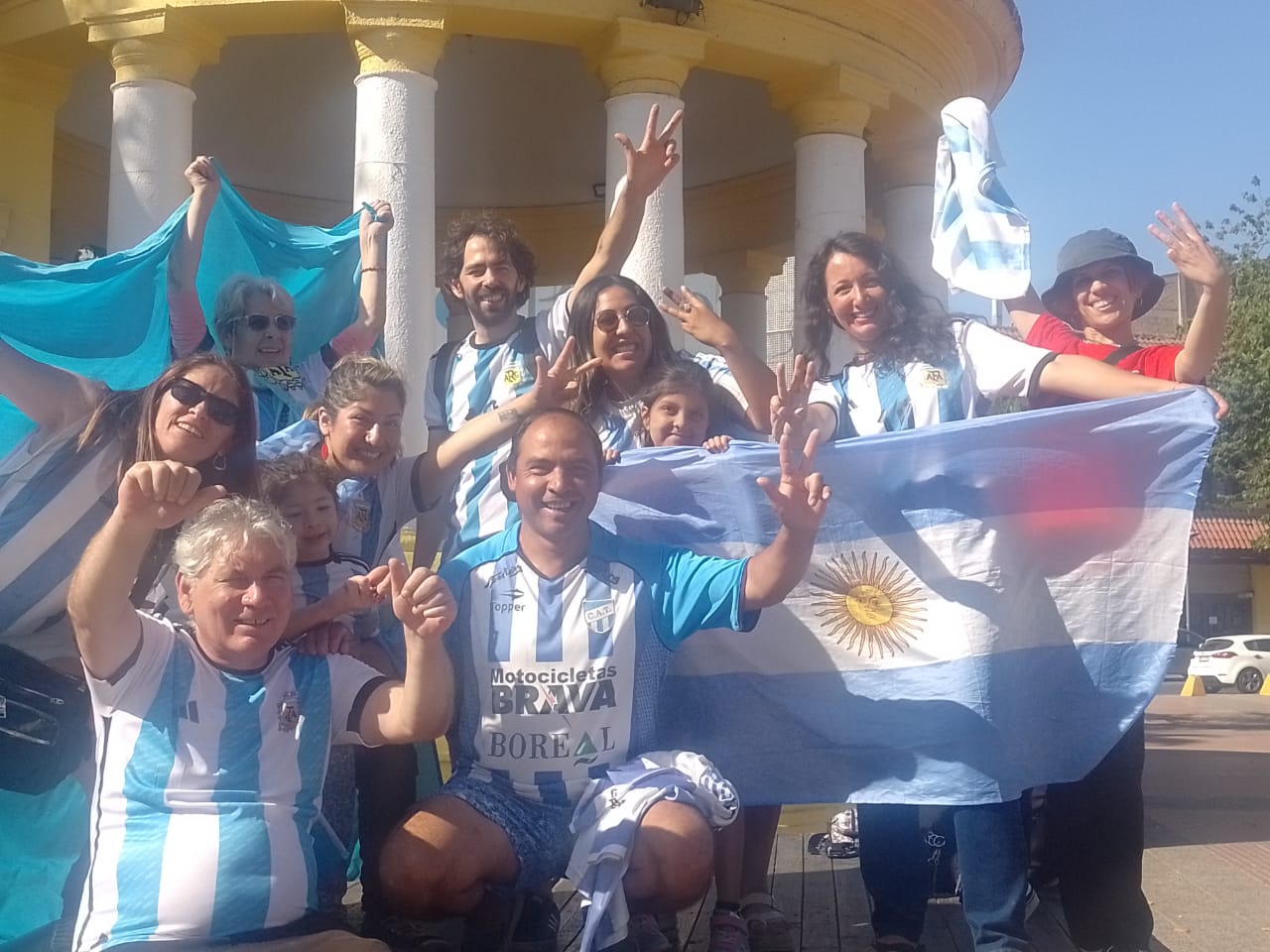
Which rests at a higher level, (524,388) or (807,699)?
(524,388)

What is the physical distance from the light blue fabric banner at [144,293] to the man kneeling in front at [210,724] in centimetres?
154

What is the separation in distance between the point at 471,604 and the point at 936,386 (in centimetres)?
148

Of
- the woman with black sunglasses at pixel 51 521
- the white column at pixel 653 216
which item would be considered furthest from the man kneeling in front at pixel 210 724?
the white column at pixel 653 216

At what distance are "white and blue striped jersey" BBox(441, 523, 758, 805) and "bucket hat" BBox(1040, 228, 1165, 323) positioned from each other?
1473 millimetres

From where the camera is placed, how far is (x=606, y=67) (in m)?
7.87

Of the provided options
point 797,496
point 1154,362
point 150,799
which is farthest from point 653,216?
point 150,799

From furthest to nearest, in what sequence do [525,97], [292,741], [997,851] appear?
[525,97] → [997,851] → [292,741]

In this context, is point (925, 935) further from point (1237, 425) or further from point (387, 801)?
point (1237, 425)

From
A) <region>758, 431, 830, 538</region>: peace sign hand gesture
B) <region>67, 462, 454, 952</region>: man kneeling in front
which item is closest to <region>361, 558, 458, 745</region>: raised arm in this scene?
<region>67, 462, 454, 952</region>: man kneeling in front

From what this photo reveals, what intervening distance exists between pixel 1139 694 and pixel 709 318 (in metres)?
1.61

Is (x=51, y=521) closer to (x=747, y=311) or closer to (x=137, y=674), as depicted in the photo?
(x=137, y=674)

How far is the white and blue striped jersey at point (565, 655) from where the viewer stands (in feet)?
10.1

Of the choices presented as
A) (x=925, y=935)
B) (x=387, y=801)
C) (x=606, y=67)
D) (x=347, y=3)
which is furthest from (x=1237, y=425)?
(x=387, y=801)

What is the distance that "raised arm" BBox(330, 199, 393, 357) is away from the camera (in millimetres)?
5020
